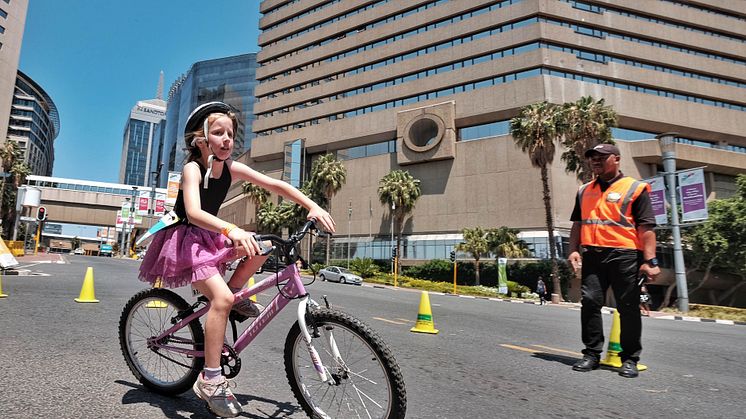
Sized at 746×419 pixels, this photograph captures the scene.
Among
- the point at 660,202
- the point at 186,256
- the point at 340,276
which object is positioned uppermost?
the point at 660,202

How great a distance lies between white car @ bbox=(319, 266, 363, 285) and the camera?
32.5m

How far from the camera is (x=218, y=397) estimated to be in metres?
2.21

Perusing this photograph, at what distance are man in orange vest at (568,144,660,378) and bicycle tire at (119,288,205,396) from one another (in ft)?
11.6

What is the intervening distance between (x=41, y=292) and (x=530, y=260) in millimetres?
35719

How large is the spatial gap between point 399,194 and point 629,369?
1647 inches

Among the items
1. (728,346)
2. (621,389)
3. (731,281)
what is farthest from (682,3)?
(621,389)

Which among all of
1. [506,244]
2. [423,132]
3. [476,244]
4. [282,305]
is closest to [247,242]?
[282,305]

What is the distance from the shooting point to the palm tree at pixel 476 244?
38281mm

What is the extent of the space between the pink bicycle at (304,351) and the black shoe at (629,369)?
9.69 ft

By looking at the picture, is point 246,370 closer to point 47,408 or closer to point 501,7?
point 47,408

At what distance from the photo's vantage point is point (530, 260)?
123 ft

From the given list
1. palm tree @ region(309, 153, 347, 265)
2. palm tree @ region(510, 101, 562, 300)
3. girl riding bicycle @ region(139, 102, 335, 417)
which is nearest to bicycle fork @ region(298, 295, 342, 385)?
girl riding bicycle @ region(139, 102, 335, 417)

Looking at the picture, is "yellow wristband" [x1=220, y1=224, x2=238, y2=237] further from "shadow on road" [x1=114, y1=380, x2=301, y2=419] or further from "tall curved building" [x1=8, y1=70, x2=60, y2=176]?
"tall curved building" [x1=8, y1=70, x2=60, y2=176]

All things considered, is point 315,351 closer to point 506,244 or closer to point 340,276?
point 340,276
